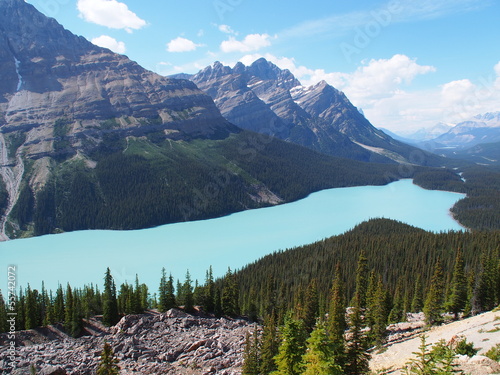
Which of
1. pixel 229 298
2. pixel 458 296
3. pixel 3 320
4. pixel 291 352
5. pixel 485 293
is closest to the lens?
pixel 291 352

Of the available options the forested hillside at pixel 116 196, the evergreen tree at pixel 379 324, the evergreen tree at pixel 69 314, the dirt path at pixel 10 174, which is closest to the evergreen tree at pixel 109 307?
the evergreen tree at pixel 69 314

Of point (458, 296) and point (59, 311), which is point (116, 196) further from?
point (458, 296)

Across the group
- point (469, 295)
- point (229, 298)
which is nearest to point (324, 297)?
point (229, 298)

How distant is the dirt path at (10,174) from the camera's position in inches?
6147

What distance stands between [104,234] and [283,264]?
8261 cm

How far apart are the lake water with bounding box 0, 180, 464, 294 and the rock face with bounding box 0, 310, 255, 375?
36944mm

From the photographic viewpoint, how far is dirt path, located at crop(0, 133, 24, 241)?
156 meters

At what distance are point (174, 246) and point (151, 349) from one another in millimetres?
79547

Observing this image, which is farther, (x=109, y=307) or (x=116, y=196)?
(x=116, y=196)

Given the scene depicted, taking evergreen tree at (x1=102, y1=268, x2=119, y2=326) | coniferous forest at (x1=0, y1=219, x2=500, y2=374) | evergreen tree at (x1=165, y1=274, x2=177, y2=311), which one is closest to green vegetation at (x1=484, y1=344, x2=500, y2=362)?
coniferous forest at (x1=0, y1=219, x2=500, y2=374)

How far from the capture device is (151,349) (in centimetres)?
4584

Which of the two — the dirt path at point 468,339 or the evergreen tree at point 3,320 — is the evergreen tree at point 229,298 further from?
the dirt path at point 468,339

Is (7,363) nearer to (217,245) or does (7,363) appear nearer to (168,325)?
(168,325)

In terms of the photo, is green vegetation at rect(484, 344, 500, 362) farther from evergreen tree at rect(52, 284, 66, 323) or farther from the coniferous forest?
evergreen tree at rect(52, 284, 66, 323)
